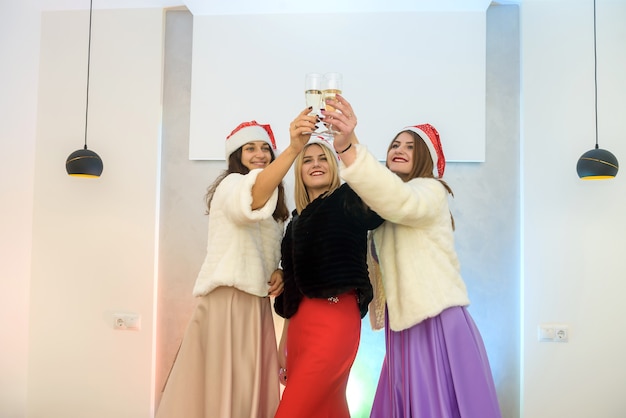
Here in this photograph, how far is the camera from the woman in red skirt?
1.65 m

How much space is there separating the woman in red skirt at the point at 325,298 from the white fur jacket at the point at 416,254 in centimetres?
12

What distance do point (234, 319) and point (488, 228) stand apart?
5.76 feet

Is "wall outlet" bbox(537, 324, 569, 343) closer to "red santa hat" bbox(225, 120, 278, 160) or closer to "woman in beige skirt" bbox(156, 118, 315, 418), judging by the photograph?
"woman in beige skirt" bbox(156, 118, 315, 418)

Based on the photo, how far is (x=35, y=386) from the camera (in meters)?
2.95

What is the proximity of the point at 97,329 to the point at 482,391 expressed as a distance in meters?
2.35

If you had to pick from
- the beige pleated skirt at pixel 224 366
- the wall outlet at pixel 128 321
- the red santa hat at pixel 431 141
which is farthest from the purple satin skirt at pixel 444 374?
the wall outlet at pixel 128 321

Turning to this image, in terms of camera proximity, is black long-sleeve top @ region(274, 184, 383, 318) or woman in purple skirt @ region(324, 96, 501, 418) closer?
woman in purple skirt @ region(324, 96, 501, 418)

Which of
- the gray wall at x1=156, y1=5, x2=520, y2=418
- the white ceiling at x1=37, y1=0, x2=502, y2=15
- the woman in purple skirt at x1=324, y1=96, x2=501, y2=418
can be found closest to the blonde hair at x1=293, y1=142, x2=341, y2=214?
the woman in purple skirt at x1=324, y1=96, x2=501, y2=418

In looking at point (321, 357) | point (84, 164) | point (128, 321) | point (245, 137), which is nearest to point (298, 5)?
point (245, 137)

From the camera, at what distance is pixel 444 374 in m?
1.71

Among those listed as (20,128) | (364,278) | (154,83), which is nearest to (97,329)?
(20,128)

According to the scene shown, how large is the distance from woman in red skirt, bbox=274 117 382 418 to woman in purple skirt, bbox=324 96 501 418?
0.14 m

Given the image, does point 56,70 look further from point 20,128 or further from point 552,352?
point 552,352

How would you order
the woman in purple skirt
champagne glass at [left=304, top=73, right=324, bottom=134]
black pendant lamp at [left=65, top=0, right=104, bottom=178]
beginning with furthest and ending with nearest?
1. black pendant lamp at [left=65, top=0, right=104, bottom=178]
2. the woman in purple skirt
3. champagne glass at [left=304, top=73, right=324, bottom=134]
